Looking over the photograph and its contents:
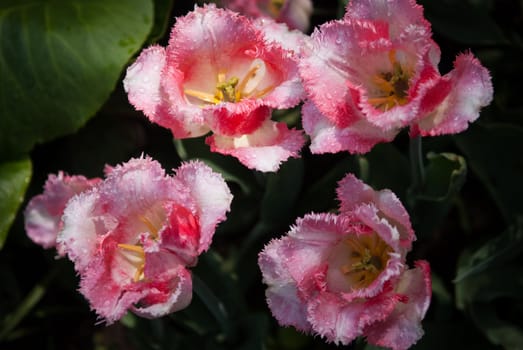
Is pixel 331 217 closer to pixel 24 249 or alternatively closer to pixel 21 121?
pixel 21 121

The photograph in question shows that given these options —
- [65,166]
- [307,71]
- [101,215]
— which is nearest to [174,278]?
[101,215]

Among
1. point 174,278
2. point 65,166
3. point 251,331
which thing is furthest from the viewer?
point 65,166

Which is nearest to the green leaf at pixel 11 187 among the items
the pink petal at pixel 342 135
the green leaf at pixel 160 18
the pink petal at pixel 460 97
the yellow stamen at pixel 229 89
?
the green leaf at pixel 160 18

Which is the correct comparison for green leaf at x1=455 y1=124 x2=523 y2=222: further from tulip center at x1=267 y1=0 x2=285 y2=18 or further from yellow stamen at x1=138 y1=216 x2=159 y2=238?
yellow stamen at x1=138 y1=216 x2=159 y2=238

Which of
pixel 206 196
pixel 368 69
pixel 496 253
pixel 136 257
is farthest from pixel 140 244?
pixel 496 253

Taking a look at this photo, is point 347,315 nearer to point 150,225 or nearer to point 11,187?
point 150,225

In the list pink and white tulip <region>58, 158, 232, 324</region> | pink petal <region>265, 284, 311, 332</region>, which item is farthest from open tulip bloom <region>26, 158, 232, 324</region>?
pink petal <region>265, 284, 311, 332</region>
